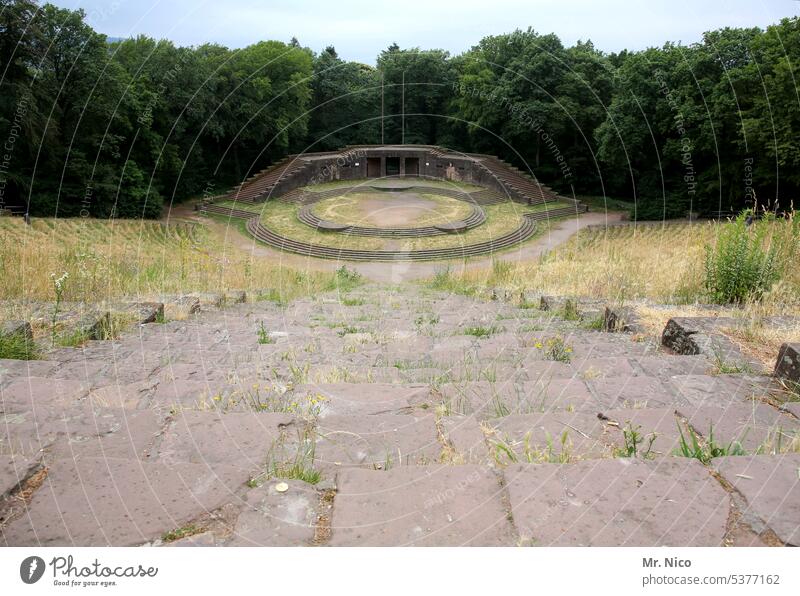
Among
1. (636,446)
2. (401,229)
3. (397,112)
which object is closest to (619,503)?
(636,446)

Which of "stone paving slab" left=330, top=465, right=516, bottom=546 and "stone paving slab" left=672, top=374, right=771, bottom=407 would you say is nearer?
"stone paving slab" left=330, top=465, right=516, bottom=546

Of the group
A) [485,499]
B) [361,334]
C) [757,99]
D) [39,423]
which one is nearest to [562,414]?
[485,499]

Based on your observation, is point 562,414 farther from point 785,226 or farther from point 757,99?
point 757,99

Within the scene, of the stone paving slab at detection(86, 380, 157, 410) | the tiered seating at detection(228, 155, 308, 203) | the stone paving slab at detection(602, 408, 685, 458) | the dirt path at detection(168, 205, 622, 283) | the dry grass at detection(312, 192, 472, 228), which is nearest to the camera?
the stone paving slab at detection(602, 408, 685, 458)

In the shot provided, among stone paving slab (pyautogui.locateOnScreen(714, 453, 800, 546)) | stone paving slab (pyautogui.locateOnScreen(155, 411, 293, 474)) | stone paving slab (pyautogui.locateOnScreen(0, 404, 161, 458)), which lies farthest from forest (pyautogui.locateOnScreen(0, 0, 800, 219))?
stone paving slab (pyautogui.locateOnScreen(714, 453, 800, 546))

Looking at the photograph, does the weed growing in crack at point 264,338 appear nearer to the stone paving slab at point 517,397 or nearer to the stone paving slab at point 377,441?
the stone paving slab at point 517,397

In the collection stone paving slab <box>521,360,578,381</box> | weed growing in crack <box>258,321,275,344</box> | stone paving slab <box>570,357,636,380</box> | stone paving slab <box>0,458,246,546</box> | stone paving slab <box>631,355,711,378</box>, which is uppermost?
stone paving slab <box>0,458,246,546</box>

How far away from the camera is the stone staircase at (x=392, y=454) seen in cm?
195

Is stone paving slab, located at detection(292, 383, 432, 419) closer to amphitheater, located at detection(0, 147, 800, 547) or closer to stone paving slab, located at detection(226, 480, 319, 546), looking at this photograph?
amphitheater, located at detection(0, 147, 800, 547)

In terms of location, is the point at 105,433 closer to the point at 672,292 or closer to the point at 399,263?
the point at 672,292

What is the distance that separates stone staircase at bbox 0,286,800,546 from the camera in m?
1.95

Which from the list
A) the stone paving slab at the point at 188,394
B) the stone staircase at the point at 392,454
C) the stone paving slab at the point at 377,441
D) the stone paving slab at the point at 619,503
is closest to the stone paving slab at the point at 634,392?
the stone staircase at the point at 392,454

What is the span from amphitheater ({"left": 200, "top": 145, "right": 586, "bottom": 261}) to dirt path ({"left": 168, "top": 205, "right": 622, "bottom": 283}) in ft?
2.57

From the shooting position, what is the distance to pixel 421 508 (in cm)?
204
